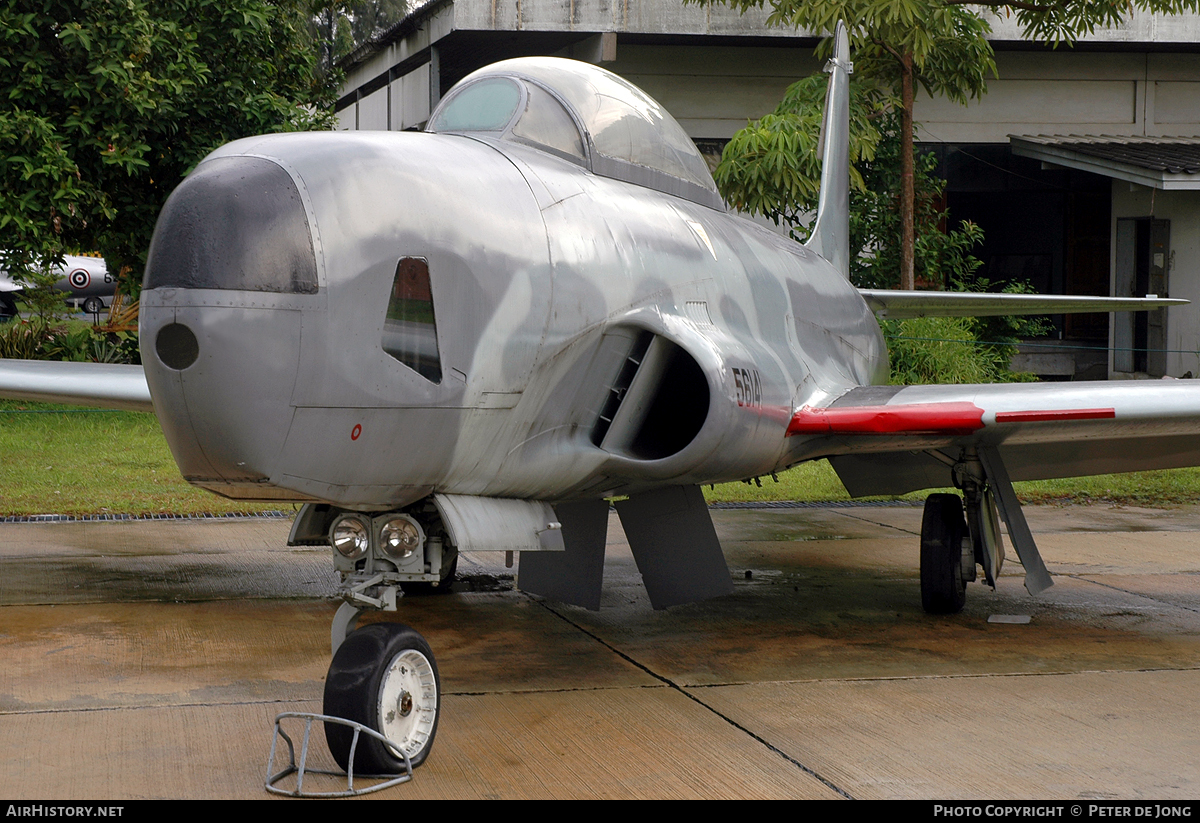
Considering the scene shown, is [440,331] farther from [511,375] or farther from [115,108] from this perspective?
[115,108]

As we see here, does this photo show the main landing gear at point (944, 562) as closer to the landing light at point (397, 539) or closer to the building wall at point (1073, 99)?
the landing light at point (397, 539)

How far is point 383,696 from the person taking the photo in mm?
4246

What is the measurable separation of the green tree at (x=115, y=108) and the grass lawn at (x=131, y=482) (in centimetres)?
209

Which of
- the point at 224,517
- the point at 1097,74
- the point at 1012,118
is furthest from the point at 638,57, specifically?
the point at 224,517

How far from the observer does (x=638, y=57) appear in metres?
20.2

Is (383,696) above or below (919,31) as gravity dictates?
below

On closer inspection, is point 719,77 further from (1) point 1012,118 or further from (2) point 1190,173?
(2) point 1190,173

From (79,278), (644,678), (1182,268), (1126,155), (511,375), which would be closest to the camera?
(511,375)

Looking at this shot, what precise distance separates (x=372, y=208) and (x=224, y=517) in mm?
7638

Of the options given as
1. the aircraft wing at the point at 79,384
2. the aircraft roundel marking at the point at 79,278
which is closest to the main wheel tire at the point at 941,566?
the aircraft wing at the point at 79,384

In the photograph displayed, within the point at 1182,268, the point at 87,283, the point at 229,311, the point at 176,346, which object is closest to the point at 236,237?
the point at 229,311

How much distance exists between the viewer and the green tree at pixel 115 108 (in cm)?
1293

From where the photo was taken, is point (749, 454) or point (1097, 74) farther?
point (1097, 74)

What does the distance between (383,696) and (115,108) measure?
1084cm
